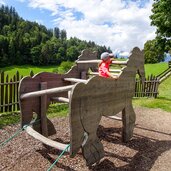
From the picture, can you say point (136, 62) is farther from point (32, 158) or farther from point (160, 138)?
point (32, 158)

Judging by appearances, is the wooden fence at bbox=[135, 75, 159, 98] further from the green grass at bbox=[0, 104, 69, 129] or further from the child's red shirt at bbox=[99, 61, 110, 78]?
the child's red shirt at bbox=[99, 61, 110, 78]

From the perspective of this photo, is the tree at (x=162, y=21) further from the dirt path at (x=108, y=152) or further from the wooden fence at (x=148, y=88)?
the dirt path at (x=108, y=152)

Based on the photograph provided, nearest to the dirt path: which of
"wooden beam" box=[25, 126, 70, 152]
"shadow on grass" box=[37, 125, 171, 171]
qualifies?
"shadow on grass" box=[37, 125, 171, 171]

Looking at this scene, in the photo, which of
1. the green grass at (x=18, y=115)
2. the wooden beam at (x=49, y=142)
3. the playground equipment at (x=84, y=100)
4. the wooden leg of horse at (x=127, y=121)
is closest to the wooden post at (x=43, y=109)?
the playground equipment at (x=84, y=100)

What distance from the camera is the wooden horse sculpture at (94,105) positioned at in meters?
3.95

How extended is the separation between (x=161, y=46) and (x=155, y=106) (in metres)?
16.8

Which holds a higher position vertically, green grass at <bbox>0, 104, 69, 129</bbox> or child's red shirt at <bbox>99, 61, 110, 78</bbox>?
child's red shirt at <bbox>99, 61, 110, 78</bbox>

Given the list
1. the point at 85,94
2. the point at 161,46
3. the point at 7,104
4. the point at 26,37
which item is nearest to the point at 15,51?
the point at 26,37

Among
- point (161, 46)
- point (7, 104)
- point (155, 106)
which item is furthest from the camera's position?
point (161, 46)

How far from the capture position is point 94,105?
4379mm

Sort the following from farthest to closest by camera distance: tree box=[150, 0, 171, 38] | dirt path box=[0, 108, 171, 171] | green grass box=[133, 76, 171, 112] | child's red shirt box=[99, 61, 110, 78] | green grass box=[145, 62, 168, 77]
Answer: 1. green grass box=[145, 62, 168, 77]
2. tree box=[150, 0, 171, 38]
3. green grass box=[133, 76, 171, 112]
4. child's red shirt box=[99, 61, 110, 78]
5. dirt path box=[0, 108, 171, 171]

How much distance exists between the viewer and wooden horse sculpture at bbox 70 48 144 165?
156 inches

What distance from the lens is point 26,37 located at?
10369 cm

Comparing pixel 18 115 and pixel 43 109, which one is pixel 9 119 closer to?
pixel 18 115
